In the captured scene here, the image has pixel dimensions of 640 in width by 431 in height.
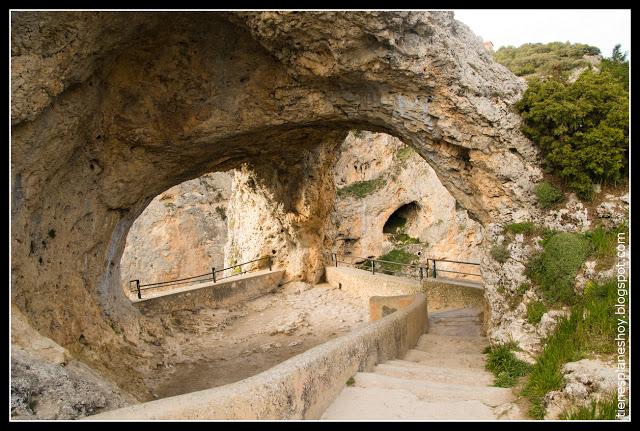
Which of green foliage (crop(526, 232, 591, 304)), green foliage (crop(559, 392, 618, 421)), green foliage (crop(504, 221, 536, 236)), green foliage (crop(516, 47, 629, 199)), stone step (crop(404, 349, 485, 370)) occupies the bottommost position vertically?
stone step (crop(404, 349, 485, 370))

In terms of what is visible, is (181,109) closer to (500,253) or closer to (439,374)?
(500,253)

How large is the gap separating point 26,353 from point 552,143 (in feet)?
25.1

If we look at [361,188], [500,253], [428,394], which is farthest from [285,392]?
[361,188]

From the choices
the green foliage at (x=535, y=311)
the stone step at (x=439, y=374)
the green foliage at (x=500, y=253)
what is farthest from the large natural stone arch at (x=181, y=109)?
the stone step at (x=439, y=374)

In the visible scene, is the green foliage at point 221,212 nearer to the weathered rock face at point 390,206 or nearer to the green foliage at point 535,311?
the weathered rock face at point 390,206

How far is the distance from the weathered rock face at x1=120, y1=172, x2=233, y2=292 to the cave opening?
10044 mm

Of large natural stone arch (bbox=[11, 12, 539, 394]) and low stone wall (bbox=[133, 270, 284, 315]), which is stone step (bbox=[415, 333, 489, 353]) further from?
low stone wall (bbox=[133, 270, 284, 315])

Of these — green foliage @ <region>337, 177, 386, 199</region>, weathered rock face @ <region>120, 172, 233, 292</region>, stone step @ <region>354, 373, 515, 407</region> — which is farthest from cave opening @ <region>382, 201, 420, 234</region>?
stone step @ <region>354, 373, 515, 407</region>

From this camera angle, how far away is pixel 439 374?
209 inches

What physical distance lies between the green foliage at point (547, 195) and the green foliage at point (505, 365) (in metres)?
2.35

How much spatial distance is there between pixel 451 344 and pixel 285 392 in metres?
5.00

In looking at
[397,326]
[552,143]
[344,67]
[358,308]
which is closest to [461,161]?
[552,143]

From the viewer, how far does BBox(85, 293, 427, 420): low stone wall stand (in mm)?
3021
